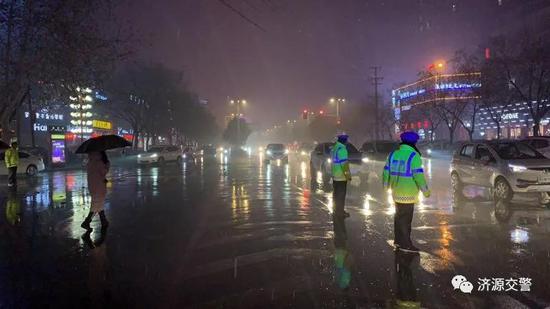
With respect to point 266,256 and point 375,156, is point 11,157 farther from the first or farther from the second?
point 266,256

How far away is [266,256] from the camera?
7.39 m

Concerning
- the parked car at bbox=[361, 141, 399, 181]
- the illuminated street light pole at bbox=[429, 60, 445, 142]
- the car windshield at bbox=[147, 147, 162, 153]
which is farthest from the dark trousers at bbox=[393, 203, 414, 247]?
the illuminated street light pole at bbox=[429, 60, 445, 142]

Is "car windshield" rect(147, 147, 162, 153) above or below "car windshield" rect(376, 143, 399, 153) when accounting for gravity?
above

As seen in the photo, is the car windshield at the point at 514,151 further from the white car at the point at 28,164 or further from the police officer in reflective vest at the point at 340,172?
the white car at the point at 28,164

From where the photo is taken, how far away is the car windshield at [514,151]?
13.3 m

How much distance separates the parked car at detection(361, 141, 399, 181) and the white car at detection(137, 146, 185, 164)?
821 inches

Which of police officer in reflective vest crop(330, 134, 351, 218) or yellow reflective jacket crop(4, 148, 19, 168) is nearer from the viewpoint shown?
police officer in reflective vest crop(330, 134, 351, 218)

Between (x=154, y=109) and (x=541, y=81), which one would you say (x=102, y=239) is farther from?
(x=154, y=109)

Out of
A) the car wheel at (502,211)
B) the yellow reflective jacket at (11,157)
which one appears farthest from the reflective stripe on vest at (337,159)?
the yellow reflective jacket at (11,157)

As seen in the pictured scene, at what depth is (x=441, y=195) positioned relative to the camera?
15469 millimetres

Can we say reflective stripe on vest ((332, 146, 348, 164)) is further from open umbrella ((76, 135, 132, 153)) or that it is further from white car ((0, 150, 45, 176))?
white car ((0, 150, 45, 176))

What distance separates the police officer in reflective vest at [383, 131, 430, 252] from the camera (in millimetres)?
7363

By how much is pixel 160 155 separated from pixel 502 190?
30.2m

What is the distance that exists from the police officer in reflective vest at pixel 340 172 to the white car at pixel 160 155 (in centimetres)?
2956
